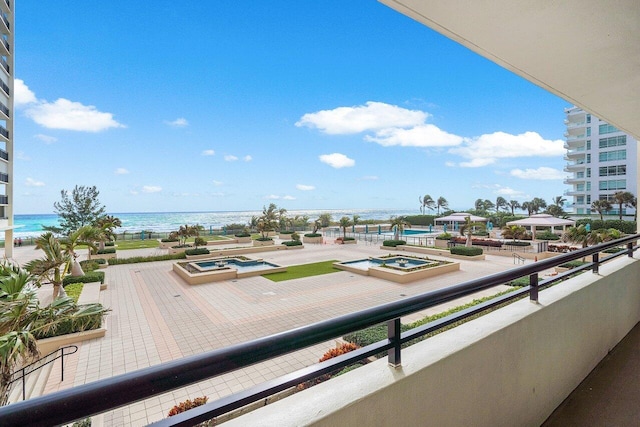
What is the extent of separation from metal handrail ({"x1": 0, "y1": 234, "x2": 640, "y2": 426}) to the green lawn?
11.4 m

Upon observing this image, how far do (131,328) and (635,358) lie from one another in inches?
348

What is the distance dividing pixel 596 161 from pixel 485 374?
159 feet

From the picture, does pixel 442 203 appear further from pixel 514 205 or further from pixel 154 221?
pixel 154 221

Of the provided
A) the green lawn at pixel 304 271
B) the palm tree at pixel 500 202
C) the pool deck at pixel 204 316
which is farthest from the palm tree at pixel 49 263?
the palm tree at pixel 500 202

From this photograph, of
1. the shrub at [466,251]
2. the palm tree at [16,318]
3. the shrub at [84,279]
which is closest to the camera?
the palm tree at [16,318]

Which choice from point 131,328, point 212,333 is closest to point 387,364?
point 212,333

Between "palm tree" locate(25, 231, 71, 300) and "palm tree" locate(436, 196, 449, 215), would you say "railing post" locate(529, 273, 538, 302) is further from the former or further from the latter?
"palm tree" locate(436, 196, 449, 215)

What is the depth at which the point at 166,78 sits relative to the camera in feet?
119

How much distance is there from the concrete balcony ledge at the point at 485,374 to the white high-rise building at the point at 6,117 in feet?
90.5

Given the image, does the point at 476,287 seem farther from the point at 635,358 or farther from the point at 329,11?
the point at 329,11

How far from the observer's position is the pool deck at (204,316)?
5180 mm

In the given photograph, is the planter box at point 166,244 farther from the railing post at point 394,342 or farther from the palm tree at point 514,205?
the palm tree at point 514,205

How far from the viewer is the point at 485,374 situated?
1.68 metres

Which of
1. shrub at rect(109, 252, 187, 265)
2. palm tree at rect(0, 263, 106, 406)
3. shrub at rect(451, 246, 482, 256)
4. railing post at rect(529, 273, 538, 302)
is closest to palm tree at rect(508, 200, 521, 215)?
shrub at rect(451, 246, 482, 256)
